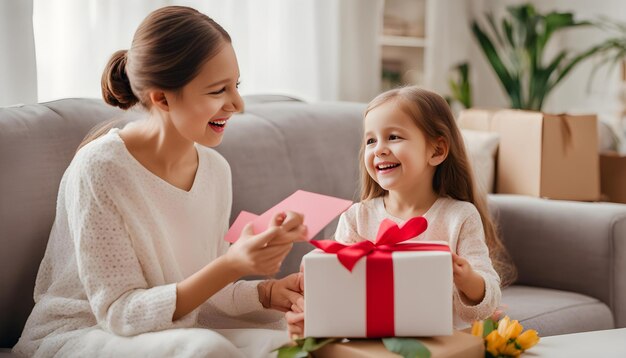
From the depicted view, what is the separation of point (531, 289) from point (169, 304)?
4.37 ft

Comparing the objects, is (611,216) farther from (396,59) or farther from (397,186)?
(396,59)

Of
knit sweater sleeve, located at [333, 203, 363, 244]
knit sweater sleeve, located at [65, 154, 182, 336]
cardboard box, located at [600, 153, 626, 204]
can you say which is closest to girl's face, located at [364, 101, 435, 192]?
knit sweater sleeve, located at [333, 203, 363, 244]

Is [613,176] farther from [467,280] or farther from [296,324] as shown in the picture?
[296,324]

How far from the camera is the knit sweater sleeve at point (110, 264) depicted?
4.65ft

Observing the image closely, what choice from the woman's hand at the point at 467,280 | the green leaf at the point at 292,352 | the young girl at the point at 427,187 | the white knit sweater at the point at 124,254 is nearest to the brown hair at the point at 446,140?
the young girl at the point at 427,187

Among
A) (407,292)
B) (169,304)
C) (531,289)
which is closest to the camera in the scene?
(407,292)

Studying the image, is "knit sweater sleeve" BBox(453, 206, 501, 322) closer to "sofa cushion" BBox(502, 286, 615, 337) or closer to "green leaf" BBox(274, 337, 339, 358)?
"green leaf" BBox(274, 337, 339, 358)

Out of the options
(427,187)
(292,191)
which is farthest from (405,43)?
(427,187)

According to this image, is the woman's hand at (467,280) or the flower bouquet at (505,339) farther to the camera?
the woman's hand at (467,280)

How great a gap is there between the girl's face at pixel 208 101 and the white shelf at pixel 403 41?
2.42 metres

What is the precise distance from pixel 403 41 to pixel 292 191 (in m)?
2.01

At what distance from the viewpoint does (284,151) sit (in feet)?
7.22

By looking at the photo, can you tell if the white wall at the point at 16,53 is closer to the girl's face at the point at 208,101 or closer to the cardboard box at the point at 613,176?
the girl's face at the point at 208,101

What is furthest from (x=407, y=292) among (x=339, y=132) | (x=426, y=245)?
(x=339, y=132)
